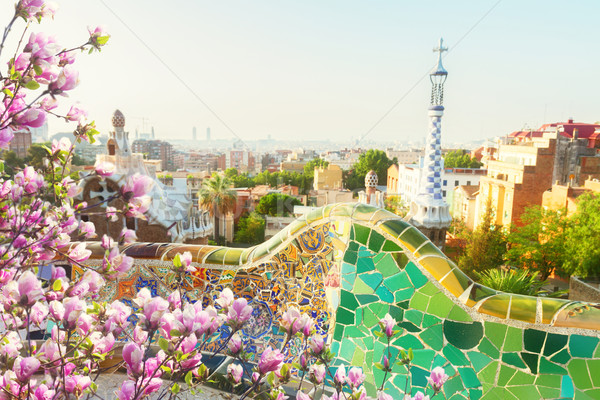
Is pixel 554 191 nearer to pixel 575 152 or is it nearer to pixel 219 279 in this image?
pixel 575 152

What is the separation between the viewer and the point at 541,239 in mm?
17625

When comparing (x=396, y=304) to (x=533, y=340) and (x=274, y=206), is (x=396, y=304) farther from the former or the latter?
(x=274, y=206)

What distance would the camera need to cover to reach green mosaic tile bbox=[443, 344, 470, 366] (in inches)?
107

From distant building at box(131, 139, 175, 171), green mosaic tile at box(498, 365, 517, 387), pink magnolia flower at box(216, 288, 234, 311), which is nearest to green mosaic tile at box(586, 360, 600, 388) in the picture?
green mosaic tile at box(498, 365, 517, 387)

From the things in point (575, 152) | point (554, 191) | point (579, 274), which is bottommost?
point (579, 274)

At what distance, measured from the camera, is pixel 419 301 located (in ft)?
9.36

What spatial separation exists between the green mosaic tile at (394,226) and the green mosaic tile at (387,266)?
152 millimetres

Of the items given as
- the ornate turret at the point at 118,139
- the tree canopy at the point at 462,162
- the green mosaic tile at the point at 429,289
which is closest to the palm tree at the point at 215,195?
the ornate turret at the point at 118,139

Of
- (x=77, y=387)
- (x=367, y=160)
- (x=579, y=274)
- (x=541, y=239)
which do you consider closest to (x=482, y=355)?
(x=77, y=387)

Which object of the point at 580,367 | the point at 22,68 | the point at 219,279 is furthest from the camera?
the point at 219,279

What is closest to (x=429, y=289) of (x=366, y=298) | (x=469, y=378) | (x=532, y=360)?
(x=366, y=298)

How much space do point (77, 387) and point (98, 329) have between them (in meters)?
0.27

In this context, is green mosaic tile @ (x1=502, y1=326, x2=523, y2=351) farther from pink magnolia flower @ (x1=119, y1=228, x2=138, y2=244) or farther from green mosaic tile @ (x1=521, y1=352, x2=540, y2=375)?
pink magnolia flower @ (x1=119, y1=228, x2=138, y2=244)

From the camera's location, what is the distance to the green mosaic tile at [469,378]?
105 inches
